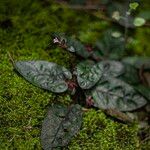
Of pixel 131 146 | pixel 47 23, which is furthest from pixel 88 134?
pixel 47 23

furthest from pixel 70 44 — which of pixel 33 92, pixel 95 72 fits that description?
pixel 33 92

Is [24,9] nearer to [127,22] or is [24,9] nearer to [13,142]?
[127,22]

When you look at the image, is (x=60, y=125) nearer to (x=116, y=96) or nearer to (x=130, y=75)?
(x=116, y=96)

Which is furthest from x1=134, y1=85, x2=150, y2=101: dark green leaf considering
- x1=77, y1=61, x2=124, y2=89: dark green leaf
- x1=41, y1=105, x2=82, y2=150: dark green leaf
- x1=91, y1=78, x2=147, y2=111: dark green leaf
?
x1=41, y1=105, x2=82, y2=150: dark green leaf

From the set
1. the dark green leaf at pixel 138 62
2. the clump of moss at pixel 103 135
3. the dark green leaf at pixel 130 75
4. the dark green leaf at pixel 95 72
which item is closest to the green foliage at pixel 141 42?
the dark green leaf at pixel 138 62

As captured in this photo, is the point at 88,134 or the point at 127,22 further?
the point at 127,22

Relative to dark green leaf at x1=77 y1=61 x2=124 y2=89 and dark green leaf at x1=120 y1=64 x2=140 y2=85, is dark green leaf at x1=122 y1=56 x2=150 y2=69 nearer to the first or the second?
dark green leaf at x1=120 y1=64 x2=140 y2=85
